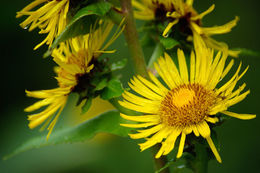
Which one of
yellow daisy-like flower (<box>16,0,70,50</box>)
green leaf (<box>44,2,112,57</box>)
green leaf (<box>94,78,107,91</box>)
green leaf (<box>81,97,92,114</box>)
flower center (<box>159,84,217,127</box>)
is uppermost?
yellow daisy-like flower (<box>16,0,70,50</box>)

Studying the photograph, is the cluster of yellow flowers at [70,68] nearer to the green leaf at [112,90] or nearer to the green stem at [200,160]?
the green leaf at [112,90]

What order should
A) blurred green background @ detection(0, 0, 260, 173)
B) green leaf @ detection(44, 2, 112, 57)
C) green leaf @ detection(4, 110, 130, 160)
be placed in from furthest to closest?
blurred green background @ detection(0, 0, 260, 173), green leaf @ detection(4, 110, 130, 160), green leaf @ detection(44, 2, 112, 57)

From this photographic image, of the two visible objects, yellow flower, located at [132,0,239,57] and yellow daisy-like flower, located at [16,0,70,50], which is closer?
yellow daisy-like flower, located at [16,0,70,50]

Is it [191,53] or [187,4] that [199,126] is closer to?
[191,53]

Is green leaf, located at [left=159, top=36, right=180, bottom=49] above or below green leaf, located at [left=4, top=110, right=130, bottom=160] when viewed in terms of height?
above

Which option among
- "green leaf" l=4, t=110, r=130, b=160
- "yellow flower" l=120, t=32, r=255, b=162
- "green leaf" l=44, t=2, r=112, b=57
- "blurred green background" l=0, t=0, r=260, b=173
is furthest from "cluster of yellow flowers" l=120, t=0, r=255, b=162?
"blurred green background" l=0, t=0, r=260, b=173

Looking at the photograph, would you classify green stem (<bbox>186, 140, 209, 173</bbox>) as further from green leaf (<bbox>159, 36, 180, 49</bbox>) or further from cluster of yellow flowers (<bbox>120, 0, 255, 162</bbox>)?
green leaf (<bbox>159, 36, 180, 49</bbox>)

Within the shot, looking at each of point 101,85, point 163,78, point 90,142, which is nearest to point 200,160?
point 163,78
